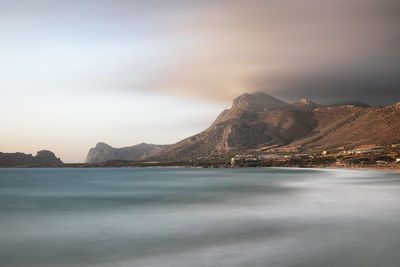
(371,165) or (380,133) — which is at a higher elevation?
(380,133)

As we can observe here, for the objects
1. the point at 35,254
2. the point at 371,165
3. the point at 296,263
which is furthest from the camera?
the point at 371,165

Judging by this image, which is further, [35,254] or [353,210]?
[353,210]

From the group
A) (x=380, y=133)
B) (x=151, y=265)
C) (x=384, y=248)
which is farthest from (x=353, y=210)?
(x=380, y=133)

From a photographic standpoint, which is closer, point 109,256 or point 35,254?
point 109,256

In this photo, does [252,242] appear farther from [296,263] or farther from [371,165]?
[371,165]

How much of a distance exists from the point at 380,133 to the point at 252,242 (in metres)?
180

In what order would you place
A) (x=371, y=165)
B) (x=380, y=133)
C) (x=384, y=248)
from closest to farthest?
(x=384, y=248), (x=371, y=165), (x=380, y=133)

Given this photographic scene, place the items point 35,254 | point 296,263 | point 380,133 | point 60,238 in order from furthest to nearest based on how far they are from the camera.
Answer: point 380,133 → point 60,238 → point 35,254 → point 296,263

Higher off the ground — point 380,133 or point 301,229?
point 380,133

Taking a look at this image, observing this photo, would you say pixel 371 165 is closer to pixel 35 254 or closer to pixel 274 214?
pixel 274 214

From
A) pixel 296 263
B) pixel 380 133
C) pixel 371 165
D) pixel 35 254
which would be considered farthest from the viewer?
pixel 380 133

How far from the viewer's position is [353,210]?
27.8m

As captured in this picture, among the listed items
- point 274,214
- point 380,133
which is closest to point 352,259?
point 274,214

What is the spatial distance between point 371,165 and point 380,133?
76.6 metres
